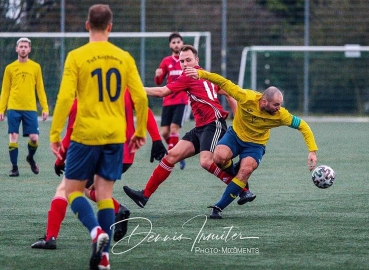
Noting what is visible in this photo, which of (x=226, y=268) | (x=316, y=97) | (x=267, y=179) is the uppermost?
(x=226, y=268)

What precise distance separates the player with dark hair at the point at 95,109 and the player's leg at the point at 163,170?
9.14ft

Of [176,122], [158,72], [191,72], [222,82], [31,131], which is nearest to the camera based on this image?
[191,72]

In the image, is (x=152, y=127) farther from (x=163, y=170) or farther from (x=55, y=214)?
(x=55, y=214)

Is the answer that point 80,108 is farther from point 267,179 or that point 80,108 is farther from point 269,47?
point 269,47

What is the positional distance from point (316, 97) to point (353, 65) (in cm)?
169

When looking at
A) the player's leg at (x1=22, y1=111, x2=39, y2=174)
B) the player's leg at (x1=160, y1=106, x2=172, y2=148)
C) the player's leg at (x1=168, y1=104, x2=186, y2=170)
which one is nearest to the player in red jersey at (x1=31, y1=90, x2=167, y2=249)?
the player's leg at (x1=22, y1=111, x2=39, y2=174)

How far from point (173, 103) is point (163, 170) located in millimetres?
4775

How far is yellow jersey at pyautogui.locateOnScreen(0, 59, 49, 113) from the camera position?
12492 millimetres

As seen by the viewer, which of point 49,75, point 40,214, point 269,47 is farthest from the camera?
point 269,47

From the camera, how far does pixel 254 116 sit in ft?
27.9

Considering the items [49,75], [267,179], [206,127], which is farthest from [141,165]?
[49,75]

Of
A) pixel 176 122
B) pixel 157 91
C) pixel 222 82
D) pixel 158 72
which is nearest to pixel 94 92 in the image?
pixel 222 82

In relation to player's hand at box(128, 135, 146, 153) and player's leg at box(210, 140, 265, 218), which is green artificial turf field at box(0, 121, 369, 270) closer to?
player's leg at box(210, 140, 265, 218)

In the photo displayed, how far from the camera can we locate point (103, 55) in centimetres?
582
